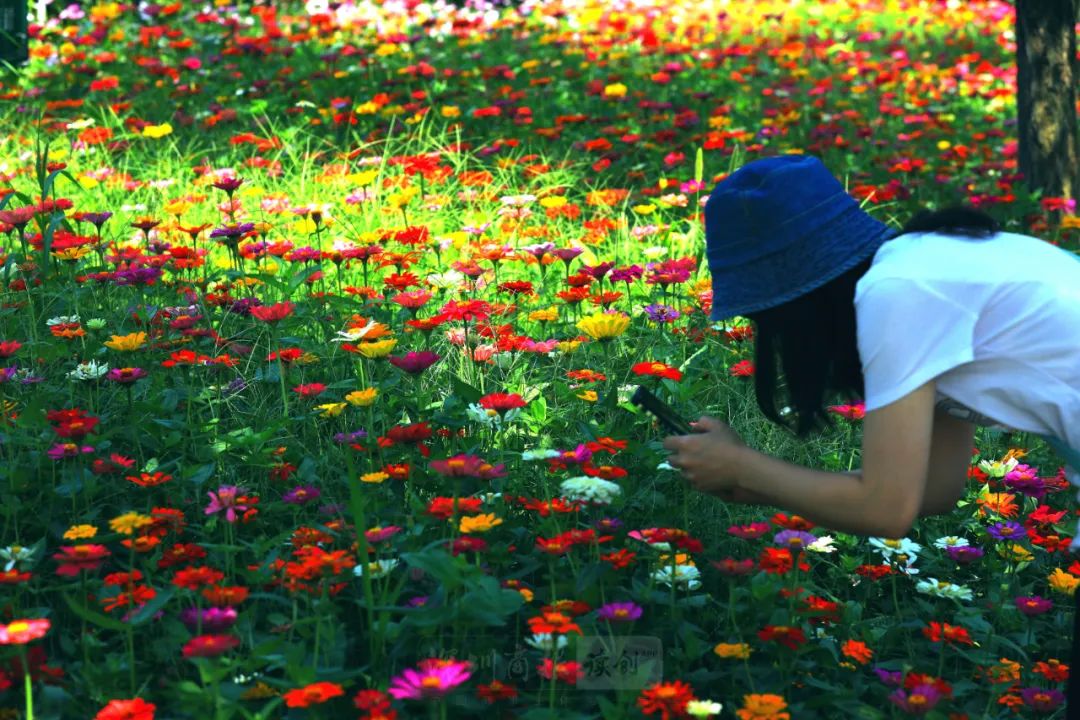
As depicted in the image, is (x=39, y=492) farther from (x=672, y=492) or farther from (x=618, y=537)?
→ (x=672, y=492)

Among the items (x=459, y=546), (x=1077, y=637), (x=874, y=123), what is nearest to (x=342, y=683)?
(x=459, y=546)

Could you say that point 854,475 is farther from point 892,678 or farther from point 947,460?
point 947,460

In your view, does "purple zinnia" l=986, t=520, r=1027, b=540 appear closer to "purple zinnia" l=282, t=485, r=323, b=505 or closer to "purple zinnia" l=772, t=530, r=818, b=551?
"purple zinnia" l=772, t=530, r=818, b=551

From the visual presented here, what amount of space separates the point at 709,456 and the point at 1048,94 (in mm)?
3642

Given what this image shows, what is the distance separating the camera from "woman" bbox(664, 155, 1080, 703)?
1.59 m

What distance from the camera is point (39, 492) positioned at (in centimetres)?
223

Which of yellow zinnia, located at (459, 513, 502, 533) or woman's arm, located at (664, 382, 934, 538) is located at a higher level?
woman's arm, located at (664, 382, 934, 538)

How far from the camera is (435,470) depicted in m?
2.08

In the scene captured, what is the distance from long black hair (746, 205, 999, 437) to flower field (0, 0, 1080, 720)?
0.26 meters

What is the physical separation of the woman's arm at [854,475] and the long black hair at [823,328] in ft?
0.41

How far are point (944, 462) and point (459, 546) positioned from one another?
81 centimetres

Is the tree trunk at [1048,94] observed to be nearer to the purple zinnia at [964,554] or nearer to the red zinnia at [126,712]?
the purple zinnia at [964,554]

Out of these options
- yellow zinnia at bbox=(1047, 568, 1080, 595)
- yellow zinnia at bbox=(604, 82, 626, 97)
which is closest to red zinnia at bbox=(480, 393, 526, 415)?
yellow zinnia at bbox=(1047, 568, 1080, 595)

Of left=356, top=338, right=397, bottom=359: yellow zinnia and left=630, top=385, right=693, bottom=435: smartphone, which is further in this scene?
left=356, top=338, right=397, bottom=359: yellow zinnia
